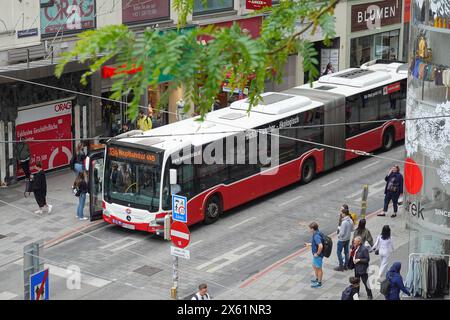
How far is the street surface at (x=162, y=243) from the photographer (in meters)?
19.4

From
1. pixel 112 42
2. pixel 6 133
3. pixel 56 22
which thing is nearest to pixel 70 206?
pixel 6 133

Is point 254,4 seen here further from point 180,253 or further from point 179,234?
point 180,253

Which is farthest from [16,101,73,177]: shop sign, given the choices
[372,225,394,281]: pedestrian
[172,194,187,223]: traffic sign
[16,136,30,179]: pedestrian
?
[372,225,394,281]: pedestrian

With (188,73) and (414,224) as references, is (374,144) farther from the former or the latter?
(188,73)

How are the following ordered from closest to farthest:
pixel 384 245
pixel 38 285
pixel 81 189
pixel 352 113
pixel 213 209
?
pixel 38 285 < pixel 384 245 < pixel 81 189 < pixel 213 209 < pixel 352 113

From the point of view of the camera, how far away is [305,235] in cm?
2289

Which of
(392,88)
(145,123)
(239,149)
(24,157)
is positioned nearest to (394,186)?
(239,149)

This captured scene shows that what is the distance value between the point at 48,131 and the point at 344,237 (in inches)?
458

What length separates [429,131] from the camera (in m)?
18.4

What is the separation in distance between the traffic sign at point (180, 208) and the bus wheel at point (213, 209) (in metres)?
4.92

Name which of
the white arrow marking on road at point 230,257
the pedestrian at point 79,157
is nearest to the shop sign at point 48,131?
the pedestrian at point 79,157

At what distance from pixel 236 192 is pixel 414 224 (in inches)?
266

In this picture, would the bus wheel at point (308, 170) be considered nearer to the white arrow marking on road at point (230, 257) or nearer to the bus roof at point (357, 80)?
the bus roof at point (357, 80)

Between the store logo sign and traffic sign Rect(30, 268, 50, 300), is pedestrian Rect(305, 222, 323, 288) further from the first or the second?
traffic sign Rect(30, 268, 50, 300)
